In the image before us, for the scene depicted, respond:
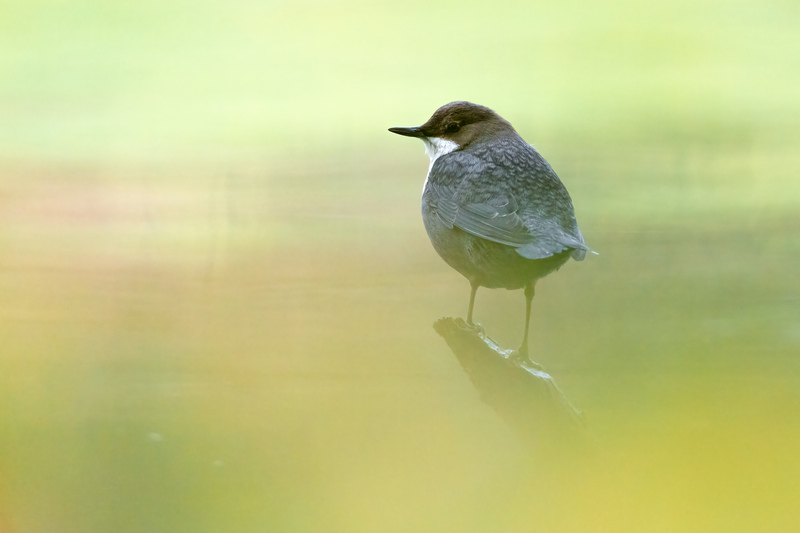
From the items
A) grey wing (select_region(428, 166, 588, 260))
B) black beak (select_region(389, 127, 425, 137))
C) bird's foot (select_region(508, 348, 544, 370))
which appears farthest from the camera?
black beak (select_region(389, 127, 425, 137))

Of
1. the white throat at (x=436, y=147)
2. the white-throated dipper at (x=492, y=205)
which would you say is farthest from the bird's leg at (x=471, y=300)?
the white throat at (x=436, y=147)

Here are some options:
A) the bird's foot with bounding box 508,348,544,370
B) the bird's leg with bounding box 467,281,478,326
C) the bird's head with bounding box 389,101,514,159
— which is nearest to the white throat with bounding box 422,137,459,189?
the bird's head with bounding box 389,101,514,159

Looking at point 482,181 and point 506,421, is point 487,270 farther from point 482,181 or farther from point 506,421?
point 506,421

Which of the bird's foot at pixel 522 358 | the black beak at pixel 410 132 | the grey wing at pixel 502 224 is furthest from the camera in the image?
the black beak at pixel 410 132

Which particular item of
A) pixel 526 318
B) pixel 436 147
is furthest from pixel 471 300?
pixel 436 147

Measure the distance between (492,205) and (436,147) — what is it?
0.47 m

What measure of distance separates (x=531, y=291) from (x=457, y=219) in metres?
0.36

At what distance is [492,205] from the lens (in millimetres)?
2539

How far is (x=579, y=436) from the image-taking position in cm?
243

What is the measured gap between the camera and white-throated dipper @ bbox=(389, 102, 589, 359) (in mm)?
2414

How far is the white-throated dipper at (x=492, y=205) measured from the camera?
7.92 feet

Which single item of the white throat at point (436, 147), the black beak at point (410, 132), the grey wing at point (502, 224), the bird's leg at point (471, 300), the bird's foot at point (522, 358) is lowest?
the bird's foot at point (522, 358)

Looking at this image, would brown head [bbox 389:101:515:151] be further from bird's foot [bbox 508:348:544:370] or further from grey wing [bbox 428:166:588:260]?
bird's foot [bbox 508:348:544:370]

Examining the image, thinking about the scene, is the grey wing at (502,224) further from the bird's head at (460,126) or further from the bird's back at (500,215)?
the bird's head at (460,126)
